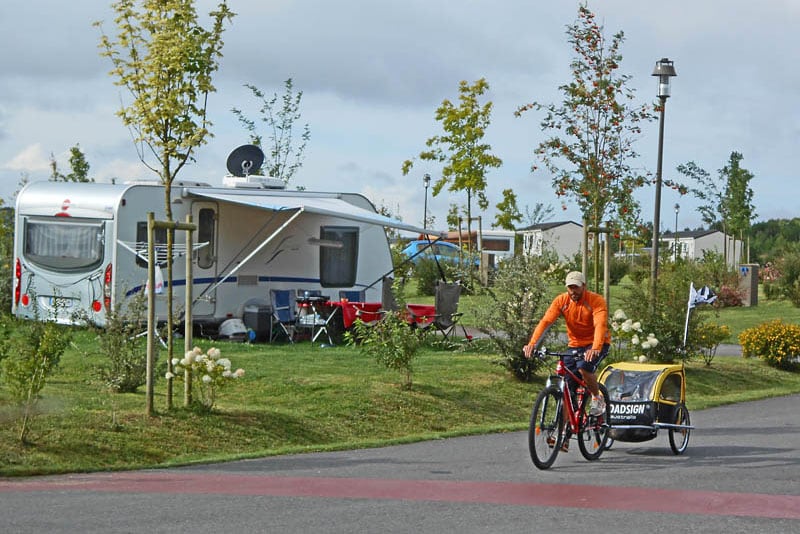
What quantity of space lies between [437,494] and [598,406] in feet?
7.70

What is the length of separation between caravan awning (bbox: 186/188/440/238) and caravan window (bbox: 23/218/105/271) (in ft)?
5.51

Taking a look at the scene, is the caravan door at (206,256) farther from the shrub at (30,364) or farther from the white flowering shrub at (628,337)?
the shrub at (30,364)

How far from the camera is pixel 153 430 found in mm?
11141

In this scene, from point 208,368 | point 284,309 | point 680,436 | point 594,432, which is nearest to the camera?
point 594,432

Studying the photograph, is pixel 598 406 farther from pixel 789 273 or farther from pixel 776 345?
pixel 789 273

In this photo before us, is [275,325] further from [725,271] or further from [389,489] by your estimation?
[725,271]

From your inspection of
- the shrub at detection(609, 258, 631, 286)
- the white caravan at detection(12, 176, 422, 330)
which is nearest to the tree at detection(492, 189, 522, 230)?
the shrub at detection(609, 258, 631, 286)

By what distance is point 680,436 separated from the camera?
1106 centimetres

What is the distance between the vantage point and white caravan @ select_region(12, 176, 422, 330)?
1856 cm

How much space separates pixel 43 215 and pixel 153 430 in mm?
9621

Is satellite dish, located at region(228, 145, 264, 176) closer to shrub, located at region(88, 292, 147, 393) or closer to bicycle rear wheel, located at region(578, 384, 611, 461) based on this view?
shrub, located at region(88, 292, 147, 393)

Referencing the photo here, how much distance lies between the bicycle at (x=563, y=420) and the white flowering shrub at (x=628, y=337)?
18.3 ft

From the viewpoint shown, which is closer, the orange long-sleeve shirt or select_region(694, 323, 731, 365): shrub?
the orange long-sleeve shirt

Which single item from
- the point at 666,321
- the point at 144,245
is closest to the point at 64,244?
the point at 144,245
